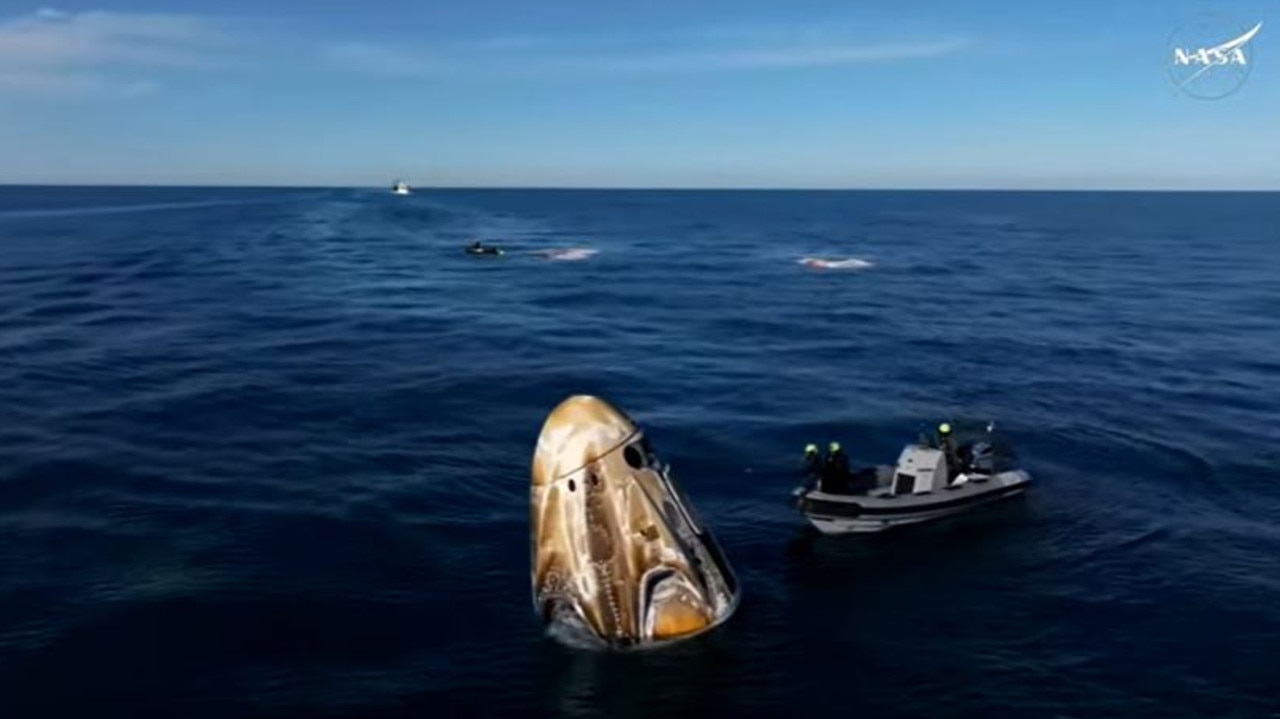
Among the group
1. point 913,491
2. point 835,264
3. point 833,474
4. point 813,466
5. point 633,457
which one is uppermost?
point 835,264

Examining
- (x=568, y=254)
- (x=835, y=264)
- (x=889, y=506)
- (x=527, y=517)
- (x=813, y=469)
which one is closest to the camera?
(x=889, y=506)

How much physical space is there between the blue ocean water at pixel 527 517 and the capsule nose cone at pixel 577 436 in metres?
6.40

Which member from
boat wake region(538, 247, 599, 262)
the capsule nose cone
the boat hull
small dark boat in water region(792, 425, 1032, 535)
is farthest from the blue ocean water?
boat wake region(538, 247, 599, 262)

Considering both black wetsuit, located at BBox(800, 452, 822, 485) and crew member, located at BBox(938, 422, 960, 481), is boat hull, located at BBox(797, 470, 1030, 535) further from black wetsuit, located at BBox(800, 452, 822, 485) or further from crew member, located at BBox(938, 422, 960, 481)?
black wetsuit, located at BBox(800, 452, 822, 485)

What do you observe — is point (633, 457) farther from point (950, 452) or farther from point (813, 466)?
point (950, 452)

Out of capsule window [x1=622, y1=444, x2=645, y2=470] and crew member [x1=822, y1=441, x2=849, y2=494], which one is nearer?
capsule window [x1=622, y1=444, x2=645, y2=470]

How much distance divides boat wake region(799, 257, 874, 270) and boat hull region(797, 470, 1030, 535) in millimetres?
100328

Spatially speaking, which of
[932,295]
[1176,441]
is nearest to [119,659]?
[1176,441]

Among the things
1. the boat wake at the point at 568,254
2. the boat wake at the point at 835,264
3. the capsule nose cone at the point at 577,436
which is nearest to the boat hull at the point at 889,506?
the capsule nose cone at the point at 577,436

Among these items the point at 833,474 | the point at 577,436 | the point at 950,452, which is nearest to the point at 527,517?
the point at 833,474

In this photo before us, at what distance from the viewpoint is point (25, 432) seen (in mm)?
54469

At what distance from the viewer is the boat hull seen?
41.2 metres

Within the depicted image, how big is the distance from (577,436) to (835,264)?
12364cm

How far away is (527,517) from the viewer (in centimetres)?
4325
